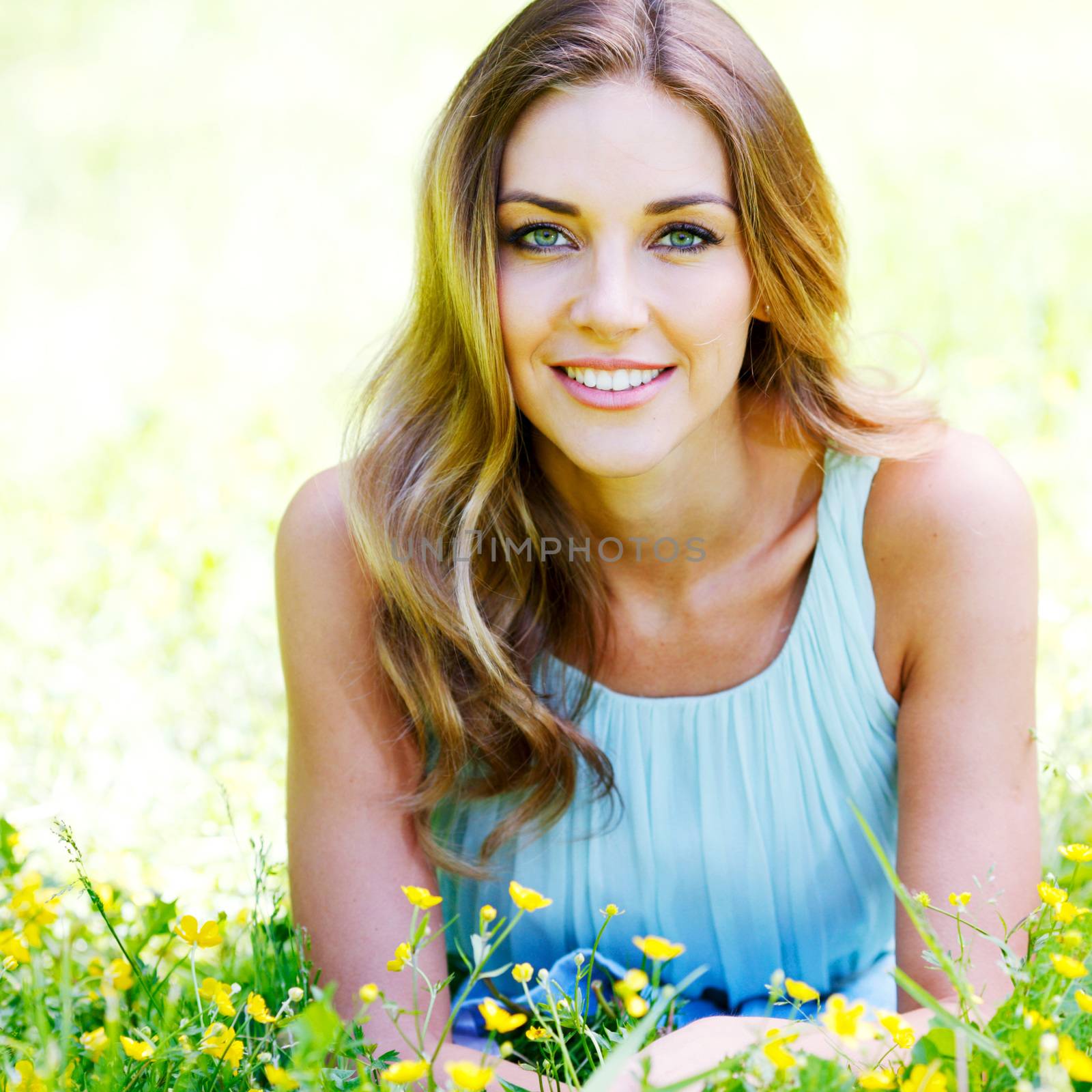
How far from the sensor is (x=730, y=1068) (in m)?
1.26

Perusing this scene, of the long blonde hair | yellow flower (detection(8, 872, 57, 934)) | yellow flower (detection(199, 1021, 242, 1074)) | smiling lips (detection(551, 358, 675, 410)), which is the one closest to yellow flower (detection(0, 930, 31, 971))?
yellow flower (detection(8, 872, 57, 934))

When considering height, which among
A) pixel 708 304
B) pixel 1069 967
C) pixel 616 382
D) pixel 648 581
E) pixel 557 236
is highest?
pixel 557 236

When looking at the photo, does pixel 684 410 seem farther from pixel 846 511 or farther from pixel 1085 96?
pixel 1085 96

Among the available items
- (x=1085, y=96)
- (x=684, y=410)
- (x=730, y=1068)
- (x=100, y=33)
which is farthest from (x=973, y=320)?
(x=100, y=33)

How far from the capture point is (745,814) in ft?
7.32

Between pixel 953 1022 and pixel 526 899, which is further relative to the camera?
pixel 526 899

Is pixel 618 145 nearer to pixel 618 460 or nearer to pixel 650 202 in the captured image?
pixel 650 202

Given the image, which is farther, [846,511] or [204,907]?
[204,907]

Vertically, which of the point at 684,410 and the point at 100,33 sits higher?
the point at 100,33

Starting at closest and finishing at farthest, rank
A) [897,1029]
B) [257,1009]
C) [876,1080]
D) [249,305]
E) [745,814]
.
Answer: [876,1080] → [897,1029] → [257,1009] → [745,814] → [249,305]

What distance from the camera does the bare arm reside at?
208 cm

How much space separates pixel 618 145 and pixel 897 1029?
121 centimetres

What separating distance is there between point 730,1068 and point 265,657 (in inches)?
88.8

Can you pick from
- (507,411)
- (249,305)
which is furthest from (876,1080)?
(249,305)
